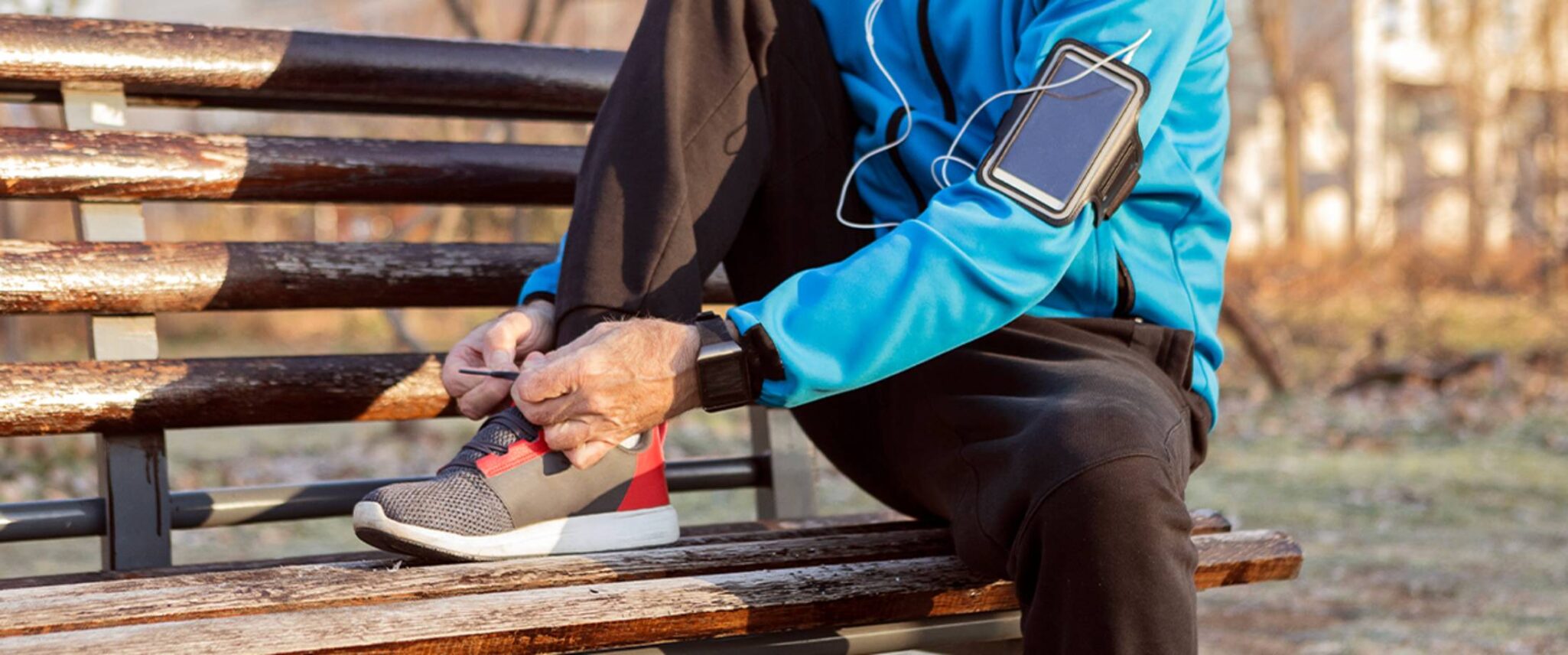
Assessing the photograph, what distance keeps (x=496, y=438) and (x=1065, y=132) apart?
0.77 m

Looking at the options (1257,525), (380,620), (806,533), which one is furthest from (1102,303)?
(1257,525)

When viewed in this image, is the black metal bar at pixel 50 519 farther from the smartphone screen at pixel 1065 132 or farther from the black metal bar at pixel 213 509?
the smartphone screen at pixel 1065 132

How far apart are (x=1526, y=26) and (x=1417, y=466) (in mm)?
8581

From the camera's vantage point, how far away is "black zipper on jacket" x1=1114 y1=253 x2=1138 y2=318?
1961 millimetres

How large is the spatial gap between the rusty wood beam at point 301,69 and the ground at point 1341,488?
81.4 inches

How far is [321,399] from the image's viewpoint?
244cm

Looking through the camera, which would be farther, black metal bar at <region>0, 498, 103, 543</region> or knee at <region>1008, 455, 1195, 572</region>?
black metal bar at <region>0, 498, 103, 543</region>

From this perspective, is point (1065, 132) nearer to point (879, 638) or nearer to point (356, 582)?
point (879, 638)

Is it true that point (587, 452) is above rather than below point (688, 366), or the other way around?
below

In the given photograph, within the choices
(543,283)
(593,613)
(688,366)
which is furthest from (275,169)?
(593,613)

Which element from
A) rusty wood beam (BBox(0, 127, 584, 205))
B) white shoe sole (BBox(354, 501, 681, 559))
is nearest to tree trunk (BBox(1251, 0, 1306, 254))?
rusty wood beam (BBox(0, 127, 584, 205))

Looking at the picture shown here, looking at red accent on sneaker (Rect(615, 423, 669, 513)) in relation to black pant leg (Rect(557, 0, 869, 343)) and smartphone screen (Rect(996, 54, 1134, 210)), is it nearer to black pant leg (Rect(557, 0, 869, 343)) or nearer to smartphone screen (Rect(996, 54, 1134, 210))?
black pant leg (Rect(557, 0, 869, 343))

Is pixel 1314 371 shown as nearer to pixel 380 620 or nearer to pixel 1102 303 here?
pixel 1102 303

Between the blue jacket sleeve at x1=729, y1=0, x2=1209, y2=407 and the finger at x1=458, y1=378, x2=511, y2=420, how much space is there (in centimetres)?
40
